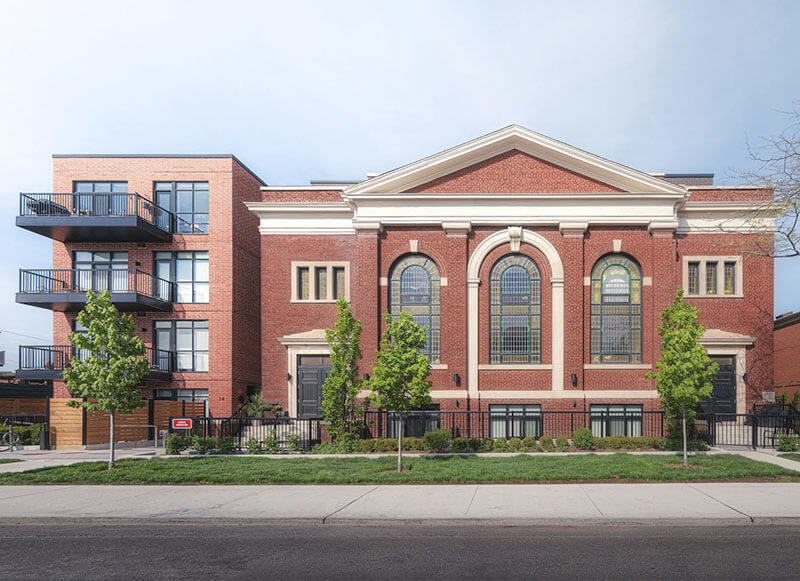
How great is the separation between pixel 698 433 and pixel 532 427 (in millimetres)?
6052

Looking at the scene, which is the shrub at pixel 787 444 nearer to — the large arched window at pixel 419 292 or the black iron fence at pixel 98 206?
the large arched window at pixel 419 292

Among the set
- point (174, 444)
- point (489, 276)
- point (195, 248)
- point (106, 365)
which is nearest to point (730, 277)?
point (489, 276)

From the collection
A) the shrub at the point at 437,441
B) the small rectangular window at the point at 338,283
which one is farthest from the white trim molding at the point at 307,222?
the shrub at the point at 437,441

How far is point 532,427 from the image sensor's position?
25.4 metres

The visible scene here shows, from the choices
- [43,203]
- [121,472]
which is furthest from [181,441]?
[43,203]

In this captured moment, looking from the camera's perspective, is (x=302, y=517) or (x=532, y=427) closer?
(x=302, y=517)

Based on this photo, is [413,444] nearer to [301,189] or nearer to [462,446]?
[462,446]

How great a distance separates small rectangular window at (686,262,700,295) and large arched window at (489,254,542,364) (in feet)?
23.2

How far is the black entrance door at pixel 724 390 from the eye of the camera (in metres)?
27.3

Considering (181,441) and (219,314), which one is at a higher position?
(219,314)

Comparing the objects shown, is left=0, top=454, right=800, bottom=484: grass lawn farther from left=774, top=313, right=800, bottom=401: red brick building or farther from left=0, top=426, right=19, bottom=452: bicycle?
left=774, top=313, right=800, bottom=401: red brick building

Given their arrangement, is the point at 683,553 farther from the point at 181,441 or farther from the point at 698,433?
the point at 181,441

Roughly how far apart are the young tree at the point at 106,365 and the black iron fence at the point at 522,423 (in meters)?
9.60

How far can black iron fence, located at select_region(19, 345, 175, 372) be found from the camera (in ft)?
96.9
